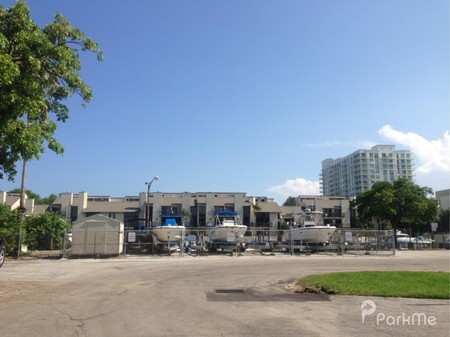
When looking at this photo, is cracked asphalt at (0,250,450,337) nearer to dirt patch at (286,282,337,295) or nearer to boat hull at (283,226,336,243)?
dirt patch at (286,282,337,295)

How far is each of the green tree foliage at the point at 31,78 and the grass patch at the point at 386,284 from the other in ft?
29.9

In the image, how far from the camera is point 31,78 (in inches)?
400

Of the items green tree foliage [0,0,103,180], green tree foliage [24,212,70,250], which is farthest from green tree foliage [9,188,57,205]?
green tree foliage [0,0,103,180]

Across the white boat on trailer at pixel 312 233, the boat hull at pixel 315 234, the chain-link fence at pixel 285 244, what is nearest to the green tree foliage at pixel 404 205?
the chain-link fence at pixel 285 244

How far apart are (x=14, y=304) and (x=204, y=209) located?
83651 millimetres

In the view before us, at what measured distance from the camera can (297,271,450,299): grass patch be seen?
11.5 m

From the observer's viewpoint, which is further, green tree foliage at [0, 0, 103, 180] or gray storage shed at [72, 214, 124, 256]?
gray storage shed at [72, 214, 124, 256]

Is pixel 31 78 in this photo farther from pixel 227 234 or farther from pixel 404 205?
pixel 404 205

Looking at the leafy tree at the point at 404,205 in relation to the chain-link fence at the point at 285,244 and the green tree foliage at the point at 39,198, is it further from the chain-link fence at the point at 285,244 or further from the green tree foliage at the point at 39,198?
the green tree foliage at the point at 39,198


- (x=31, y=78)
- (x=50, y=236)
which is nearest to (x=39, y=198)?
(x=50, y=236)

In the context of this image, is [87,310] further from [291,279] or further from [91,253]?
[91,253]

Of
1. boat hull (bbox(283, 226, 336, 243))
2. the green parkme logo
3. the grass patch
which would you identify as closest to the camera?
the green parkme logo

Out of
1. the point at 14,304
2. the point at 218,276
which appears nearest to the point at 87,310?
the point at 14,304

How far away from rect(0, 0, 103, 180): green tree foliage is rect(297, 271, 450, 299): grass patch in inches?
359
